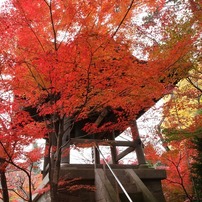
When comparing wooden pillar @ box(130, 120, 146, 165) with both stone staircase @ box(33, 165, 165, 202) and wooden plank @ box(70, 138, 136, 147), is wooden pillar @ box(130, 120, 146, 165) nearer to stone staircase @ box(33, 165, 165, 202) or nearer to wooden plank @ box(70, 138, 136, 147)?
wooden plank @ box(70, 138, 136, 147)

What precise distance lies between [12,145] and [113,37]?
416 centimetres

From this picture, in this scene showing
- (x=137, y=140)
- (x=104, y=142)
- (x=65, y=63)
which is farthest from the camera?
(x=137, y=140)

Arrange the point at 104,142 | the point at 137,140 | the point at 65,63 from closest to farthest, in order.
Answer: the point at 65,63, the point at 104,142, the point at 137,140

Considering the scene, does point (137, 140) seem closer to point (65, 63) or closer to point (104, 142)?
point (104, 142)

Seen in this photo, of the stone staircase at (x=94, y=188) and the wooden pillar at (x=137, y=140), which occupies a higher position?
the wooden pillar at (x=137, y=140)

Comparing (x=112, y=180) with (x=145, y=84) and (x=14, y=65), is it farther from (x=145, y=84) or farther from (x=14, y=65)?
(x=14, y=65)

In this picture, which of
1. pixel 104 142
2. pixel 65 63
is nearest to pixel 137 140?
pixel 104 142

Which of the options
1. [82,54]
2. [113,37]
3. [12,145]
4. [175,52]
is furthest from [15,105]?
[175,52]

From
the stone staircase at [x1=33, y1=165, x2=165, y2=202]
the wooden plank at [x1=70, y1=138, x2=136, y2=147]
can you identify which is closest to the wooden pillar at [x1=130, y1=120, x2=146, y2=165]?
the wooden plank at [x1=70, y1=138, x2=136, y2=147]

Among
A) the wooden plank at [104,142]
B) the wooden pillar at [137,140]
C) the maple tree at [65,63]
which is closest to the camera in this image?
the maple tree at [65,63]

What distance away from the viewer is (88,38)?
5137 millimetres

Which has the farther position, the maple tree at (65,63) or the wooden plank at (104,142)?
the wooden plank at (104,142)

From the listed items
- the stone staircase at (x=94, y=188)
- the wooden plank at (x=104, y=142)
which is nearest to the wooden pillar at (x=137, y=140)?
the wooden plank at (x=104, y=142)

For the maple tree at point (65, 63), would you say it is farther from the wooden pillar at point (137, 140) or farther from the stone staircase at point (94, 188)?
the wooden pillar at point (137, 140)
